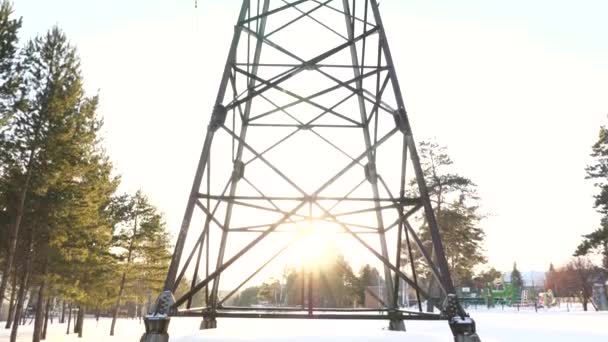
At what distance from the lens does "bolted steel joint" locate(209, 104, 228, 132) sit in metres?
4.98

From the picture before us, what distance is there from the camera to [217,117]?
5012 mm

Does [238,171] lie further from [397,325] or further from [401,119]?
[397,325]

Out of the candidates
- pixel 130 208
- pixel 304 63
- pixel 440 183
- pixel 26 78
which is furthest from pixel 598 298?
pixel 26 78

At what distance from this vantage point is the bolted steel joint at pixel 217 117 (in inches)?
196

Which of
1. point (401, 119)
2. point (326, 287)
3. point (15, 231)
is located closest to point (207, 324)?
point (401, 119)

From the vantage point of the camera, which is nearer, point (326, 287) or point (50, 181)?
point (50, 181)

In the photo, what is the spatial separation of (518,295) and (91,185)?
61.1m

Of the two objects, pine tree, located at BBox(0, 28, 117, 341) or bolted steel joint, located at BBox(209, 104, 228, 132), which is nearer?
bolted steel joint, located at BBox(209, 104, 228, 132)

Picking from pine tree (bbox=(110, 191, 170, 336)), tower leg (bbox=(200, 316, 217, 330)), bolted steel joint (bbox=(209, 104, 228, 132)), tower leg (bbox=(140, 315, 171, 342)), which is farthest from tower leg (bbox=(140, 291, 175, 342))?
pine tree (bbox=(110, 191, 170, 336))

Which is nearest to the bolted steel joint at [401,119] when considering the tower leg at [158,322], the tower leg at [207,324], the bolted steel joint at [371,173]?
the bolted steel joint at [371,173]

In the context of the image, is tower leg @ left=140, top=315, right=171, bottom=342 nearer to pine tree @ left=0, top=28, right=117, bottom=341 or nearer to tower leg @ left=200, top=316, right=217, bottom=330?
tower leg @ left=200, top=316, right=217, bottom=330

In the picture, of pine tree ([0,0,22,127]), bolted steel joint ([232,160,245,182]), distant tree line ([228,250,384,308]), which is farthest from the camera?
distant tree line ([228,250,384,308])

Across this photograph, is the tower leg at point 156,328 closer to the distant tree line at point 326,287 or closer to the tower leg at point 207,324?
the tower leg at point 207,324

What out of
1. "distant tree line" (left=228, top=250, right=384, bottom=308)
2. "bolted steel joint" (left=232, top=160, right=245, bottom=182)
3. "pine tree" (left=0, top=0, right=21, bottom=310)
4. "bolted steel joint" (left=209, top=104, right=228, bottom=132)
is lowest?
"distant tree line" (left=228, top=250, right=384, bottom=308)
